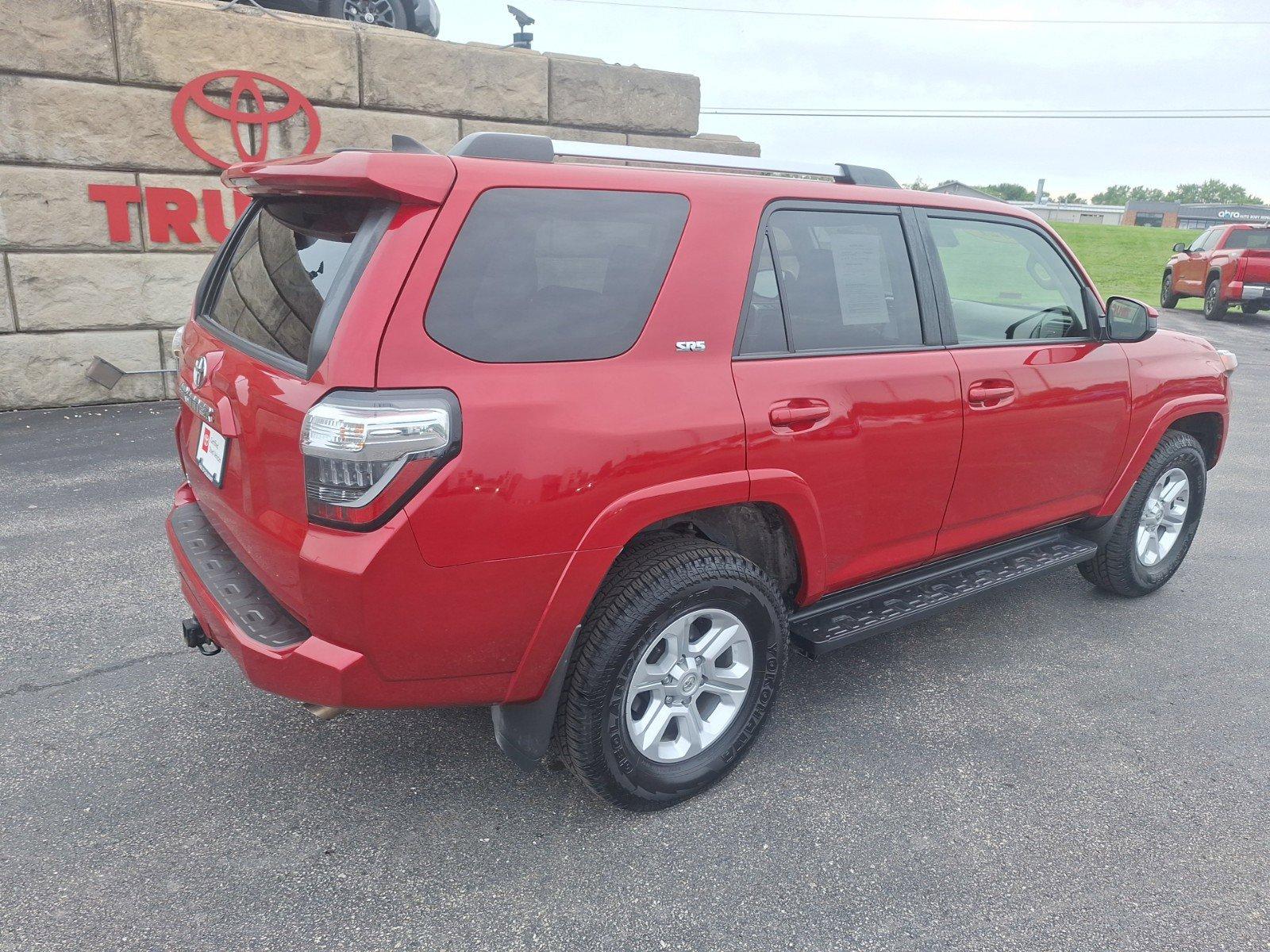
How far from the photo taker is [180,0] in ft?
25.7

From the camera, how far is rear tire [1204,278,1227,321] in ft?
57.8

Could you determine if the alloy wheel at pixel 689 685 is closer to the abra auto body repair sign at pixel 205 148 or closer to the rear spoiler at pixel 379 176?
the rear spoiler at pixel 379 176

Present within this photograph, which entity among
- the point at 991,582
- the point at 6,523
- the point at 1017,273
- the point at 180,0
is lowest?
the point at 6,523

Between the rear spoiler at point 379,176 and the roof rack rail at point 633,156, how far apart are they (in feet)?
0.56

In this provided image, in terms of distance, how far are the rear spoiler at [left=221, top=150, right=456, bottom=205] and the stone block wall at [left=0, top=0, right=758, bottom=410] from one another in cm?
674

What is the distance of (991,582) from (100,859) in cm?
305

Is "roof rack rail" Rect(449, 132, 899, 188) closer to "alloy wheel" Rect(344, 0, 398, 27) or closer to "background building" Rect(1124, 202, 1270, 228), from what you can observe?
"alloy wheel" Rect(344, 0, 398, 27)

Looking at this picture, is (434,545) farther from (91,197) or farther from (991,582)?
(91,197)

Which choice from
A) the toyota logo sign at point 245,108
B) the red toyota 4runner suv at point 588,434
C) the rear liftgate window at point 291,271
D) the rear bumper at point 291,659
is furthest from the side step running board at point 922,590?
the toyota logo sign at point 245,108

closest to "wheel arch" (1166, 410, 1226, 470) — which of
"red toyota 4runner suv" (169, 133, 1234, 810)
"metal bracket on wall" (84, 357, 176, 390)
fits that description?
"red toyota 4runner suv" (169, 133, 1234, 810)

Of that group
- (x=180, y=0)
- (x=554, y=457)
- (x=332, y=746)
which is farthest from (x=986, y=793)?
(x=180, y=0)

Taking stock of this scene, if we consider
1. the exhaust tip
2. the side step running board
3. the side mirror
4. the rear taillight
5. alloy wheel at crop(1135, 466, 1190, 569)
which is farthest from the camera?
alloy wheel at crop(1135, 466, 1190, 569)

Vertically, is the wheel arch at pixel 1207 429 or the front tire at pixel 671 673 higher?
the wheel arch at pixel 1207 429

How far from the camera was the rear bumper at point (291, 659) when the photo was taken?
216 cm
